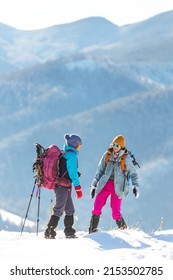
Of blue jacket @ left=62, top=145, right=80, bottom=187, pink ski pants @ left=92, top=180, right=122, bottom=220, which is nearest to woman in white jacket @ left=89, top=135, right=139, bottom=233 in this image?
pink ski pants @ left=92, top=180, right=122, bottom=220

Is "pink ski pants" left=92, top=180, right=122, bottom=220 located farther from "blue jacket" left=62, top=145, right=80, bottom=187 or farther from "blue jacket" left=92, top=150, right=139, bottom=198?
"blue jacket" left=62, top=145, right=80, bottom=187

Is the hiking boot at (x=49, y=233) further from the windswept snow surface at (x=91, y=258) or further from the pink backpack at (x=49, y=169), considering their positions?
the windswept snow surface at (x=91, y=258)

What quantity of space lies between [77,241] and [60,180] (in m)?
1.71

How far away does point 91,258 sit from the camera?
20.2 feet

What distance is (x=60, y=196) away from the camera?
8930mm

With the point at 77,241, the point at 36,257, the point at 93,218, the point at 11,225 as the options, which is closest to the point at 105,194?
the point at 93,218

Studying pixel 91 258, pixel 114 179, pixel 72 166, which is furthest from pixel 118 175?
pixel 91 258

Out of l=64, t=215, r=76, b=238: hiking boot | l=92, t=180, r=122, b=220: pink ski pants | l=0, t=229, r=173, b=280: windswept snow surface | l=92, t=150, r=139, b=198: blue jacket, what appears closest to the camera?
l=0, t=229, r=173, b=280: windswept snow surface

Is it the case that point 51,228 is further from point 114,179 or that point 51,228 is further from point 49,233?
point 114,179

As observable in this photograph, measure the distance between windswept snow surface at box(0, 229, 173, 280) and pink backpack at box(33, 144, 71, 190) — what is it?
1313mm

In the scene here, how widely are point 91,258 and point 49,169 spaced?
2901mm

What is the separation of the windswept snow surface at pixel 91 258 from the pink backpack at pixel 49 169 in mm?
1313

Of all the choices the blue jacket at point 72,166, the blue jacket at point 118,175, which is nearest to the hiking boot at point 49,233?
the blue jacket at point 72,166

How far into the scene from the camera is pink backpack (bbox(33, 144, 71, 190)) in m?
8.88
